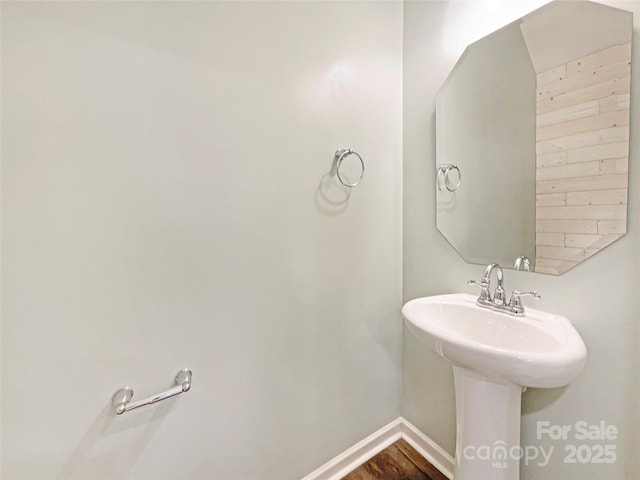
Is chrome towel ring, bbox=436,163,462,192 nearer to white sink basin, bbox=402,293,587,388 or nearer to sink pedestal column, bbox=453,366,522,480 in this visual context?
white sink basin, bbox=402,293,587,388

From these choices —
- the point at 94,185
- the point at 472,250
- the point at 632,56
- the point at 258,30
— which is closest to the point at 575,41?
the point at 632,56

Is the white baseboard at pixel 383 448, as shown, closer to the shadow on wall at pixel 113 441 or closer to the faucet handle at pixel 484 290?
the shadow on wall at pixel 113 441

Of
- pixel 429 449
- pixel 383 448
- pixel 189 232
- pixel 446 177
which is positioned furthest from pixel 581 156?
pixel 383 448

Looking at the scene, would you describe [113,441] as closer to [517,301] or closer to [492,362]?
[492,362]

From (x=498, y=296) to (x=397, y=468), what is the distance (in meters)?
1.01

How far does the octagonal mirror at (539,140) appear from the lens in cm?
82

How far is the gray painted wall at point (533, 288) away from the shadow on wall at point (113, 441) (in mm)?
1203

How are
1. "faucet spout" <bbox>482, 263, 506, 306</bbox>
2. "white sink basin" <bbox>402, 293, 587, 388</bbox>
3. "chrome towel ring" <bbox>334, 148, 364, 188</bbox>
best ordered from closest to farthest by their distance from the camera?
"white sink basin" <bbox>402, 293, 587, 388</bbox>
"faucet spout" <bbox>482, 263, 506, 306</bbox>
"chrome towel ring" <bbox>334, 148, 364, 188</bbox>

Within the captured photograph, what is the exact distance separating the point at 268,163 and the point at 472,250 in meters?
0.94

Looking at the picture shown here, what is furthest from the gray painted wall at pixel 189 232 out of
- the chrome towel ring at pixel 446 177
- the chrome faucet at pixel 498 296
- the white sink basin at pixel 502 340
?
the chrome faucet at pixel 498 296

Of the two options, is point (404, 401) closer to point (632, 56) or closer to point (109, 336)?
point (109, 336)

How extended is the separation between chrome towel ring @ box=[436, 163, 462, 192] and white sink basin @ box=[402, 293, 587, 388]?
50 cm

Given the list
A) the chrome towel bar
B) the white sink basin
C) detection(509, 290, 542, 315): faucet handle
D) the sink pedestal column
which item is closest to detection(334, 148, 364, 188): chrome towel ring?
the white sink basin

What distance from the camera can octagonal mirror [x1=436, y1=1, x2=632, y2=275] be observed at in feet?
2.70
